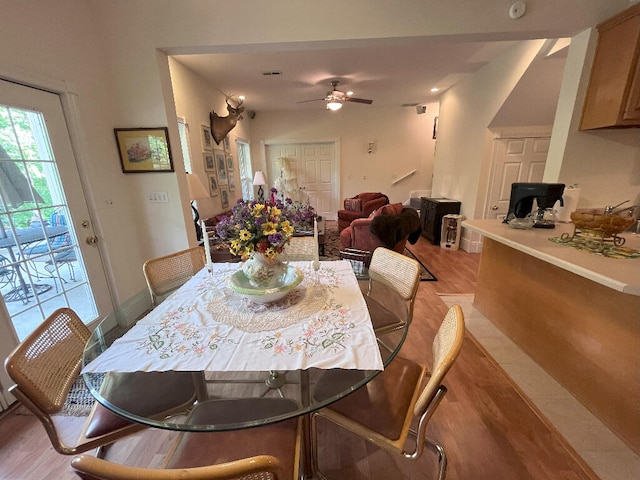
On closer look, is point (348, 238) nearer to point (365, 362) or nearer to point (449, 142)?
point (365, 362)

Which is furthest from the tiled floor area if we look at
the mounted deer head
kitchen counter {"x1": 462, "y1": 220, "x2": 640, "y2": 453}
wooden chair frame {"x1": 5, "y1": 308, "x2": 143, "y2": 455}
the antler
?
the antler

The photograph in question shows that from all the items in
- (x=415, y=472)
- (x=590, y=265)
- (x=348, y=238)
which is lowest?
(x=415, y=472)

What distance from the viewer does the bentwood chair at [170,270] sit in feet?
5.20

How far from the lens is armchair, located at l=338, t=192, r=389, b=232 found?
4.99 m

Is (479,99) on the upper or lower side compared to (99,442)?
upper

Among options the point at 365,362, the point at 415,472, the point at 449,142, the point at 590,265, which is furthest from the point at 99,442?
the point at 449,142

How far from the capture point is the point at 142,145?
7.42ft

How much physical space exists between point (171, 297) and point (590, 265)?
2120mm

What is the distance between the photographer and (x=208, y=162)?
12.5 feet

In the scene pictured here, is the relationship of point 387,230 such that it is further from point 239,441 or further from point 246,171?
point 246,171

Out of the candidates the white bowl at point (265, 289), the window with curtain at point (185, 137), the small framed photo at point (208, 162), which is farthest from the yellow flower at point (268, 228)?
the small framed photo at point (208, 162)

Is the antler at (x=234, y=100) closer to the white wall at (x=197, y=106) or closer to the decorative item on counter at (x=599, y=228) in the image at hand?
the white wall at (x=197, y=106)

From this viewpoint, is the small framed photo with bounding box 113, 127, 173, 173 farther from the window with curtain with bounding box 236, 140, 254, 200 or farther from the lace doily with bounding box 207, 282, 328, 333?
the window with curtain with bounding box 236, 140, 254, 200

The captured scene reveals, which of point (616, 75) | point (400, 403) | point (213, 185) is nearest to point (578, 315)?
point (400, 403)
